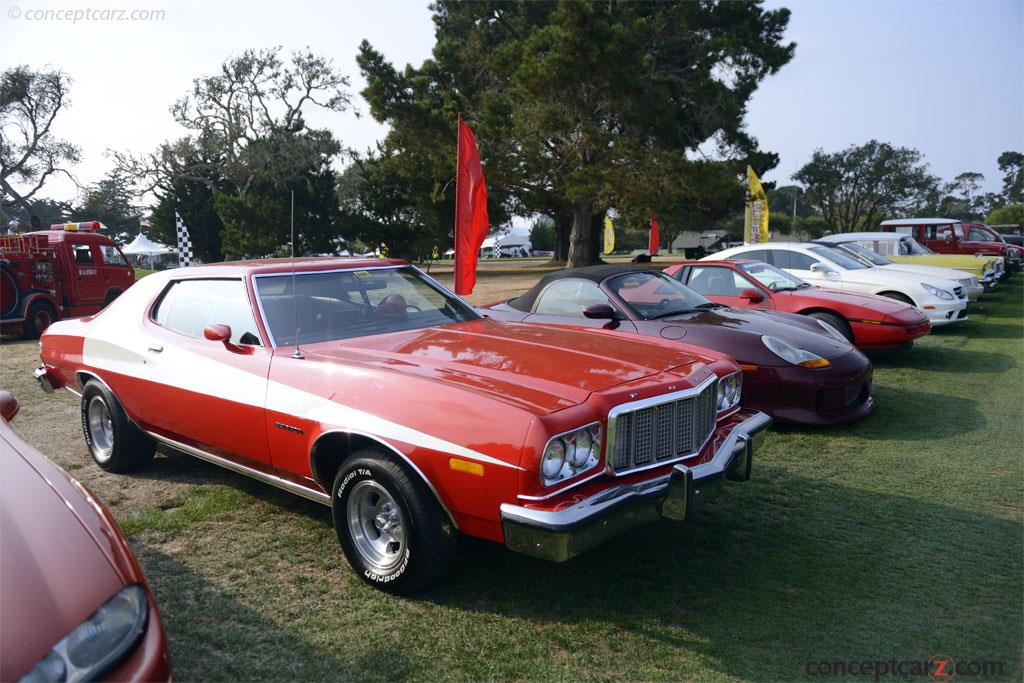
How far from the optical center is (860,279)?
34.3ft

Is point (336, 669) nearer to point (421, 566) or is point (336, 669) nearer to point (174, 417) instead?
point (421, 566)

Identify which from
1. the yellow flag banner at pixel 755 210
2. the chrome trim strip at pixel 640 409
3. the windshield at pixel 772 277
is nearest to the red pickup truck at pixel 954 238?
the yellow flag banner at pixel 755 210

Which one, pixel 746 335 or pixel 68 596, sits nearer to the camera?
pixel 68 596

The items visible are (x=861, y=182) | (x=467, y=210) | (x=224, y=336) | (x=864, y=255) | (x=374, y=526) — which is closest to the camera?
(x=374, y=526)

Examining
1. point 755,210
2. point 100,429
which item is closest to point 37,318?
point 100,429

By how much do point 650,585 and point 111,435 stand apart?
149 inches

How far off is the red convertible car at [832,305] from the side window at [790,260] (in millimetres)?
1945

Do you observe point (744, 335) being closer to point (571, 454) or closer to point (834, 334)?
point (834, 334)

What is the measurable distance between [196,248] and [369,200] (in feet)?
34.6

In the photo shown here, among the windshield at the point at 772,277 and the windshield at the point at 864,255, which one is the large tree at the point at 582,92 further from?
the windshield at the point at 772,277

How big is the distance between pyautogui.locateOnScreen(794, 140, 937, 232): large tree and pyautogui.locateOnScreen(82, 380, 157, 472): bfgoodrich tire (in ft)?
184

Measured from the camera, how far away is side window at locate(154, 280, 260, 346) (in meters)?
4.00

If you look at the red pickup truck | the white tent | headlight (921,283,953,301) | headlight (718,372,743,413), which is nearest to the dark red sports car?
headlight (718,372,743,413)

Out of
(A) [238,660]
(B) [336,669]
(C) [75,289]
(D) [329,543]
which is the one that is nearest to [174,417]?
(D) [329,543]
